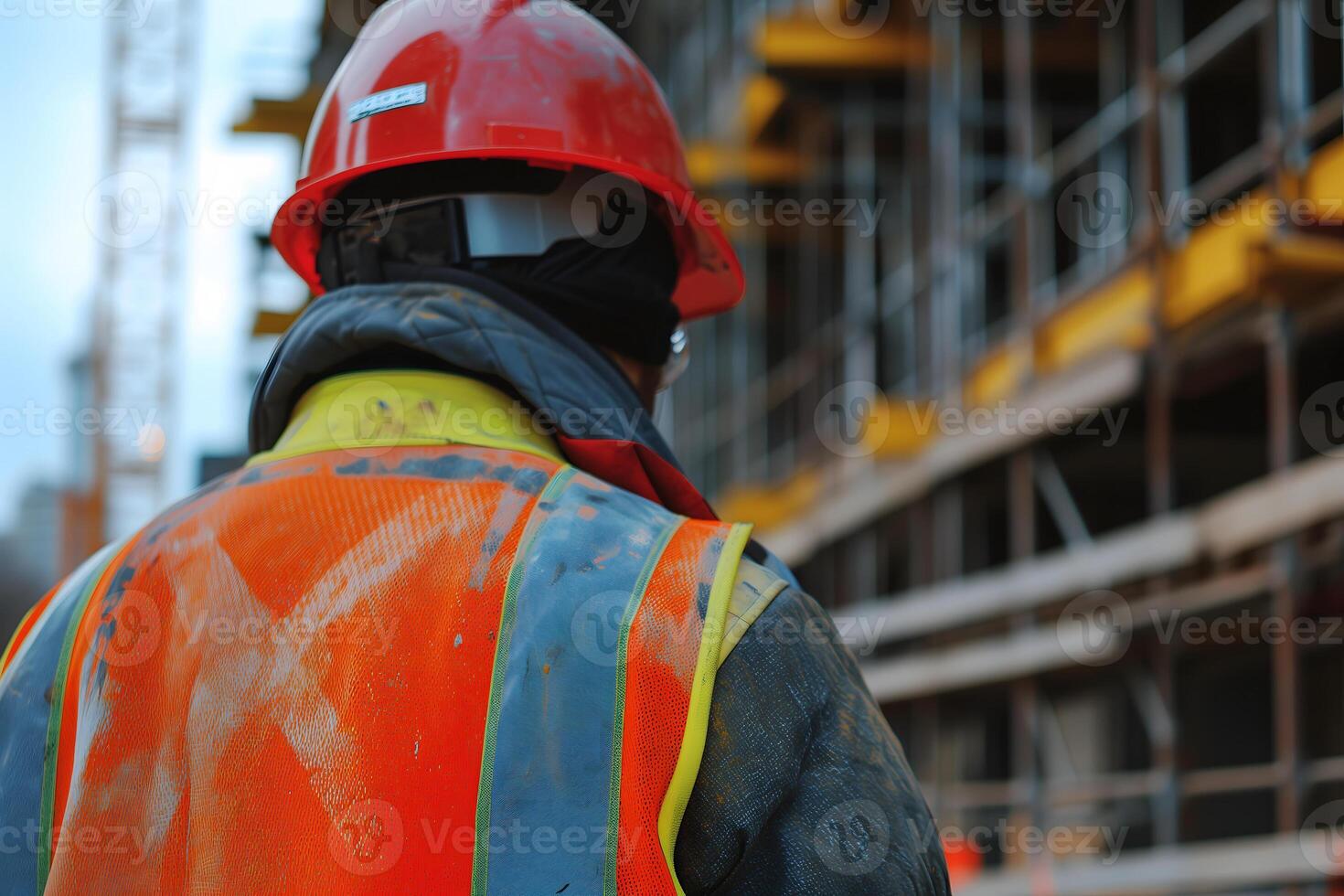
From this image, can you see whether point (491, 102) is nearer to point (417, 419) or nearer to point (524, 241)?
point (524, 241)

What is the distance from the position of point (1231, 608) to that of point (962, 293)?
6.43m

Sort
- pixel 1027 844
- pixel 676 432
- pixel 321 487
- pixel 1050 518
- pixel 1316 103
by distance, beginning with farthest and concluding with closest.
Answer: pixel 676 432
pixel 1050 518
pixel 1316 103
pixel 1027 844
pixel 321 487

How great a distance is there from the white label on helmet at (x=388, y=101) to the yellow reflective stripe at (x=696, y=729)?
0.94 metres

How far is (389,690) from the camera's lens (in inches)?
74.0

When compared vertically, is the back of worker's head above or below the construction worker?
above

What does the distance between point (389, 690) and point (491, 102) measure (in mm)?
907

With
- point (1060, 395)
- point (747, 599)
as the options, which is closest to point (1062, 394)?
point (1060, 395)

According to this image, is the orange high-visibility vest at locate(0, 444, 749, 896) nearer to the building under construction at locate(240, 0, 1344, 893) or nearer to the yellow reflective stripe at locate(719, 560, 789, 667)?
the yellow reflective stripe at locate(719, 560, 789, 667)

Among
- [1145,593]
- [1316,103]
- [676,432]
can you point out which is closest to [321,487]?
[1145,593]

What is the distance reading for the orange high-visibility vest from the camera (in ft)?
5.91

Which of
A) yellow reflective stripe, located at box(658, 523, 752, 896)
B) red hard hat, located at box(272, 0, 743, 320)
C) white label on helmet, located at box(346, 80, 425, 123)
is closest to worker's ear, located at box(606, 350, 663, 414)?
red hard hat, located at box(272, 0, 743, 320)

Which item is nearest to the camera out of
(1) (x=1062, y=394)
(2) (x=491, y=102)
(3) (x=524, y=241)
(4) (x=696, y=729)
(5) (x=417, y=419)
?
(4) (x=696, y=729)

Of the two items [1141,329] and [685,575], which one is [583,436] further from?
[1141,329]

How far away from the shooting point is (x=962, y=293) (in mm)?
16031
